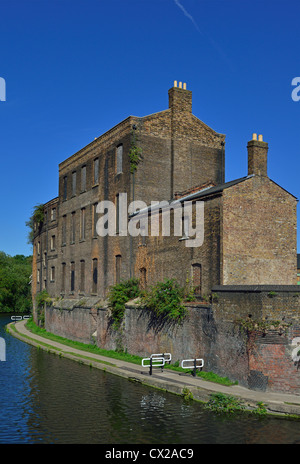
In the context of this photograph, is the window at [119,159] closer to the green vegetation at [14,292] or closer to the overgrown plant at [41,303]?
the overgrown plant at [41,303]

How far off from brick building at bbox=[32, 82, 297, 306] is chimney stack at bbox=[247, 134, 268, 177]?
0.04 meters

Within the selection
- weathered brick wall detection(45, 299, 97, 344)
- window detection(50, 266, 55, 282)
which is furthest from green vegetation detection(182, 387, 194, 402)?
window detection(50, 266, 55, 282)

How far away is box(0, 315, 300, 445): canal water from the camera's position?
1166 centimetres

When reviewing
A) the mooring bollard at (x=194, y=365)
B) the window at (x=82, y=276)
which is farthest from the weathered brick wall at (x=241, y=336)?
the window at (x=82, y=276)

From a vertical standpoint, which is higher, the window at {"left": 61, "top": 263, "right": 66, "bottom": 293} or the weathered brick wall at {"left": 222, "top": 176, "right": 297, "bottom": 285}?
the weathered brick wall at {"left": 222, "top": 176, "right": 297, "bottom": 285}

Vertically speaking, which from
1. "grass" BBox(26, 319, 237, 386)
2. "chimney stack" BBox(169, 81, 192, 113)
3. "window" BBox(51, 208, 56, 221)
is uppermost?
"chimney stack" BBox(169, 81, 192, 113)

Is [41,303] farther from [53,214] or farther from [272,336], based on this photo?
[272,336]

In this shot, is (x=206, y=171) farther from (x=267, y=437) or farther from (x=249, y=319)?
(x=267, y=437)

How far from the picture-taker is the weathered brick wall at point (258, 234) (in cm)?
1952

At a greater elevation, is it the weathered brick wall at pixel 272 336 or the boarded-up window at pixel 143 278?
the boarded-up window at pixel 143 278

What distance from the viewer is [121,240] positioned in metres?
27.9

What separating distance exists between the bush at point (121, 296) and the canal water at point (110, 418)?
18.4 feet

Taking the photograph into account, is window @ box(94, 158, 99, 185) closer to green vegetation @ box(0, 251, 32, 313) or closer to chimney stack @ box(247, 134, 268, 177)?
chimney stack @ box(247, 134, 268, 177)

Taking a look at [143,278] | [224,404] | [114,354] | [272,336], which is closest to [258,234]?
[272,336]
